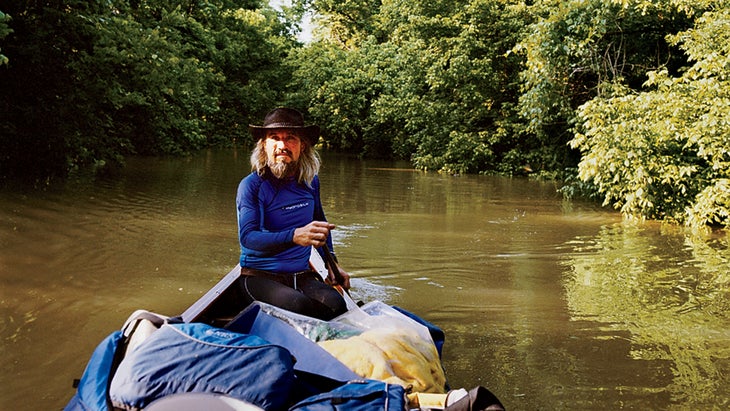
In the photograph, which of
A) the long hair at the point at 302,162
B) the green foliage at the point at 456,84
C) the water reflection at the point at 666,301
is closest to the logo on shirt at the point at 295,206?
the long hair at the point at 302,162

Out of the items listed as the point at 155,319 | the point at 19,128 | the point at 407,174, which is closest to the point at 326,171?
the point at 407,174

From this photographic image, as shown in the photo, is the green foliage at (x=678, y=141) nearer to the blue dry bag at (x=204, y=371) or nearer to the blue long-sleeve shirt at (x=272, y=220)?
the blue long-sleeve shirt at (x=272, y=220)

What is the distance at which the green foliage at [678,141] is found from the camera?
9734 millimetres

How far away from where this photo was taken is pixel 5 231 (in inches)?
319

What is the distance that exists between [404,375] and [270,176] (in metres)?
1.67

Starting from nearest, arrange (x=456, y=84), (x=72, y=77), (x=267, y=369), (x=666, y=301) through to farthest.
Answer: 1. (x=267, y=369)
2. (x=666, y=301)
3. (x=72, y=77)
4. (x=456, y=84)

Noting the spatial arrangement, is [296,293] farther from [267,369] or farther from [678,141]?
[678,141]

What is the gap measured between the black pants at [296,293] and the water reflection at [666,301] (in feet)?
6.44

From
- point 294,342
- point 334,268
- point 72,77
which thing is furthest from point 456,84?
point 294,342

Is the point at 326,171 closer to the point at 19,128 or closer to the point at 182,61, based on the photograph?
the point at 182,61

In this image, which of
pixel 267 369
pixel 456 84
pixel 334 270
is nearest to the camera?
pixel 267 369

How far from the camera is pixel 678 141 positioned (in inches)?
419

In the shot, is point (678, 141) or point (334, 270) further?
point (678, 141)

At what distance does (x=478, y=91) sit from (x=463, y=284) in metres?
15.0
